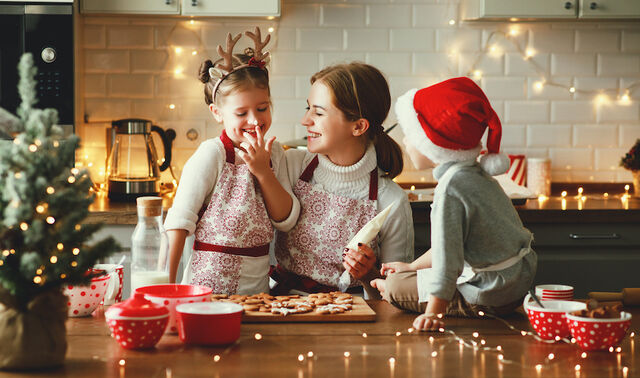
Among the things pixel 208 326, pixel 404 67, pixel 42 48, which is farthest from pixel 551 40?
pixel 208 326

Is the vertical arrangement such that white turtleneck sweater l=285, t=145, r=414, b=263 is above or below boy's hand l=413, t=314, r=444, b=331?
above

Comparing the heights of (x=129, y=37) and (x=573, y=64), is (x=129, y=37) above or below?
above

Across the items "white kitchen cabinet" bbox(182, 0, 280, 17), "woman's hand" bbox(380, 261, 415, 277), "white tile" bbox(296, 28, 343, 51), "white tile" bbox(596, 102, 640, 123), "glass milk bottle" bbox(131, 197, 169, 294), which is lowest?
"woman's hand" bbox(380, 261, 415, 277)

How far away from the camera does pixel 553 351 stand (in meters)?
1.36

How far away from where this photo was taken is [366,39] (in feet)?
11.9

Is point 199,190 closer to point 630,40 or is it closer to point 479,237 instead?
point 479,237

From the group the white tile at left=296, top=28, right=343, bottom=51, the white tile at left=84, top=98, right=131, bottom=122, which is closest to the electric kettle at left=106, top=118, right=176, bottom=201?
the white tile at left=84, top=98, right=131, bottom=122

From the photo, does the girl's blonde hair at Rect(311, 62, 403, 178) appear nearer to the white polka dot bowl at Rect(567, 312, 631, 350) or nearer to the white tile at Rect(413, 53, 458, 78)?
the white polka dot bowl at Rect(567, 312, 631, 350)

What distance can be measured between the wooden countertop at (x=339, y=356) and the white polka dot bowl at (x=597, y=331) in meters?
0.02

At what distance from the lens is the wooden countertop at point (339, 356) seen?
1.23m

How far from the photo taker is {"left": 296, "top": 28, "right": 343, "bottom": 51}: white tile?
3621 mm

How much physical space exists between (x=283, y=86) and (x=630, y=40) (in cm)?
171

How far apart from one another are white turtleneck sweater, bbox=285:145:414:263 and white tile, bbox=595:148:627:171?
5.99 ft

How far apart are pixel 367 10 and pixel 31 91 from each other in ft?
8.61
